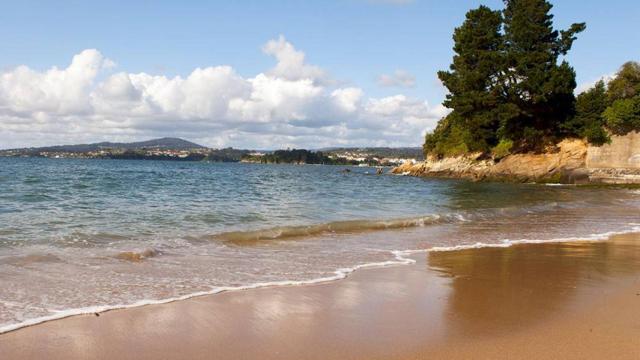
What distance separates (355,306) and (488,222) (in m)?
13.4

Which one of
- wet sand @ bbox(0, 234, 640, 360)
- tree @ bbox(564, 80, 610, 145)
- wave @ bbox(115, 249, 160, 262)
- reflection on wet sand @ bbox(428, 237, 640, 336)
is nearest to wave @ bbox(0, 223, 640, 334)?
wet sand @ bbox(0, 234, 640, 360)

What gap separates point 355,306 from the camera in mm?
7160

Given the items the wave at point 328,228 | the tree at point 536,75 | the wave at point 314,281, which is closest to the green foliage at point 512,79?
the tree at point 536,75

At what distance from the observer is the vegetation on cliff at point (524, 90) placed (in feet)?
169

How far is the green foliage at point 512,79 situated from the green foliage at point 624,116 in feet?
15.2

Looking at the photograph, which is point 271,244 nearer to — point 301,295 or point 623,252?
point 301,295

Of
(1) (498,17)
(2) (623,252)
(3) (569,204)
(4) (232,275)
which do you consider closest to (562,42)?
(1) (498,17)

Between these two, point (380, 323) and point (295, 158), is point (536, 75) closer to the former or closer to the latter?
point (380, 323)

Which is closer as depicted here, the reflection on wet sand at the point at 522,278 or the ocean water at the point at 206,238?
the reflection on wet sand at the point at 522,278

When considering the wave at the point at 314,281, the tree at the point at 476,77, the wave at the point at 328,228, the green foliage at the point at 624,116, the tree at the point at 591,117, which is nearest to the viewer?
the wave at the point at 314,281

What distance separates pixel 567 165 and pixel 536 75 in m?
9.35

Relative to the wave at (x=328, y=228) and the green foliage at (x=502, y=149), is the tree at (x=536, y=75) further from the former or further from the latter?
the wave at (x=328, y=228)

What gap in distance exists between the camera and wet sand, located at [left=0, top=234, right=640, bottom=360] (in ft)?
17.4

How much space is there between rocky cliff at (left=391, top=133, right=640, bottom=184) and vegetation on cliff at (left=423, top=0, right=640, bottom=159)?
1053 millimetres
